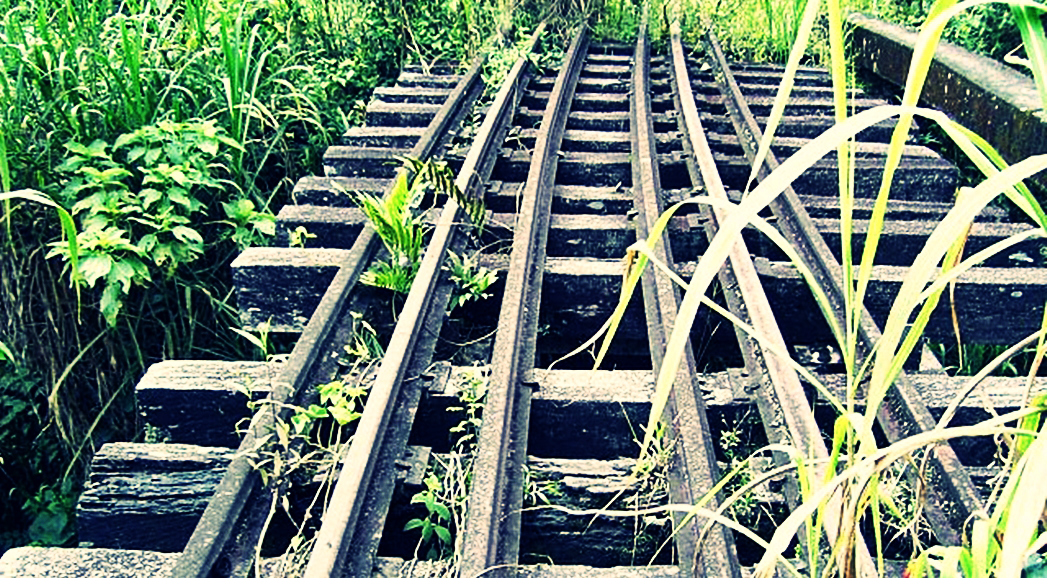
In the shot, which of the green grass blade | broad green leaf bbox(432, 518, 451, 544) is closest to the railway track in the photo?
broad green leaf bbox(432, 518, 451, 544)

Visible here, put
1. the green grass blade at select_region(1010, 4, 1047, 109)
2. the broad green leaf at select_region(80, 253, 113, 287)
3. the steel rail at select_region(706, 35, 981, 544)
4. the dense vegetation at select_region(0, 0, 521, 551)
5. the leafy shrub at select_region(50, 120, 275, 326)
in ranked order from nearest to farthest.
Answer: the green grass blade at select_region(1010, 4, 1047, 109), the steel rail at select_region(706, 35, 981, 544), the broad green leaf at select_region(80, 253, 113, 287), the leafy shrub at select_region(50, 120, 275, 326), the dense vegetation at select_region(0, 0, 521, 551)

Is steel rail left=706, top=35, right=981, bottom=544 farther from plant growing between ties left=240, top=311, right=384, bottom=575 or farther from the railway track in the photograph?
plant growing between ties left=240, top=311, right=384, bottom=575

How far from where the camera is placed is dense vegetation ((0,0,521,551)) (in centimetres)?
341

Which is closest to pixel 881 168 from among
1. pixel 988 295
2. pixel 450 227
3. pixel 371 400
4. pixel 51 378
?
pixel 988 295

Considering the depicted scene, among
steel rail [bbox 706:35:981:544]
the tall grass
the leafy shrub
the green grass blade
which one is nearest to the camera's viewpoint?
the tall grass

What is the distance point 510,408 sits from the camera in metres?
2.29

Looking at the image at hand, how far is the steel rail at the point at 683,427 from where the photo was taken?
1.84m

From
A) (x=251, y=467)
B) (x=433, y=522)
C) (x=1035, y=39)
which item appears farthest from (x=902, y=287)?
(x=251, y=467)

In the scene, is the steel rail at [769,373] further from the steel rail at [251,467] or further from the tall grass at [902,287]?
the steel rail at [251,467]

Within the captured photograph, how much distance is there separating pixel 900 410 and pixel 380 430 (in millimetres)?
1332

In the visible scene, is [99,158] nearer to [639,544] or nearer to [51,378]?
[51,378]

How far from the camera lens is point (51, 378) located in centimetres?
353

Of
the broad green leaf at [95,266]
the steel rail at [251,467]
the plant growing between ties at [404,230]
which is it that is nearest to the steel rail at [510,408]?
the plant growing between ties at [404,230]

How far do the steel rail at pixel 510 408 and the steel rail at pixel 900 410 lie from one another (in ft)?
2.92
